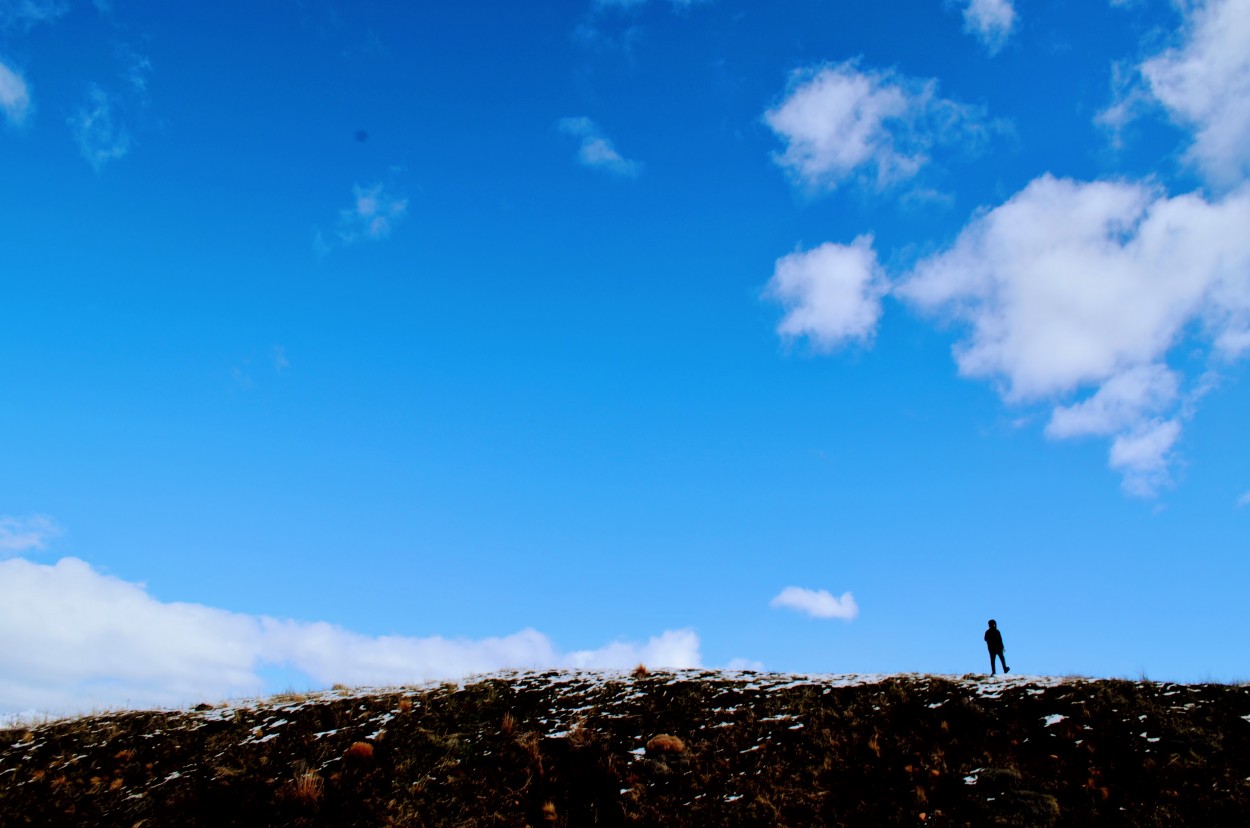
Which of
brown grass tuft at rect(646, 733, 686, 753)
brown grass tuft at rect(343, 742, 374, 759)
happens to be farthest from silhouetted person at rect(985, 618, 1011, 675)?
brown grass tuft at rect(343, 742, 374, 759)

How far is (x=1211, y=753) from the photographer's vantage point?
13766 millimetres

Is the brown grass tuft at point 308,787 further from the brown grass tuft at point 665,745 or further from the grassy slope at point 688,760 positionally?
the brown grass tuft at point 665,745

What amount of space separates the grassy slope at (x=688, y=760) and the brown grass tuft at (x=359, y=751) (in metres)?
0.04

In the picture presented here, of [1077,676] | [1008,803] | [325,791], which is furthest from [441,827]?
[1077,676]

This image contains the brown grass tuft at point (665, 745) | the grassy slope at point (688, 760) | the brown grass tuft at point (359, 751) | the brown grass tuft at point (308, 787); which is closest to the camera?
the grassy slope at point (688, 760)

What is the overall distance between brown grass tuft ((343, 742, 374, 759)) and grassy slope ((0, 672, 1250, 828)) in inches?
1.4

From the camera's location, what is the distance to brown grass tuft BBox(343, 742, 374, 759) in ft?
57.0

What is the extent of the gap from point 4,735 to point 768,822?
22.9 m

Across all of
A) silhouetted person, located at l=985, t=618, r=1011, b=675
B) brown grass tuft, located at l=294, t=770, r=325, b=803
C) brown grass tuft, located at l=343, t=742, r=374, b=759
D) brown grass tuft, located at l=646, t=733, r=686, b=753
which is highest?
silhouetted person, located at l=985, t=618, r=1011, b=675

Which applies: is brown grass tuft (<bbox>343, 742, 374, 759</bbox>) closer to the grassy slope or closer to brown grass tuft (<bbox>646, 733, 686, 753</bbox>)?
the grassy slope

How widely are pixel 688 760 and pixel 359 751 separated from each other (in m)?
8.15

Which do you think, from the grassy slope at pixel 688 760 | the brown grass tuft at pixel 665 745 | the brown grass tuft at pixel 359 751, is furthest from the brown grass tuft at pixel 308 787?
the brown grass tuft at pixel 665 745

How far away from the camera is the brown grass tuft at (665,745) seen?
16.6 meters

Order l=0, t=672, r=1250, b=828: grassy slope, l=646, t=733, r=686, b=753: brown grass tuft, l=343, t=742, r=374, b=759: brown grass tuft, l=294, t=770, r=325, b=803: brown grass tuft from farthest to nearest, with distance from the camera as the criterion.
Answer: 1. l=343, t=742, r=374, b=759: brown grass tuft
2. l=646, t=733, r=686, b=753: brown grass tuft
3. l=294, t=770, r=325, b=803: brown grass tuft
4. l=0, t=672, r=1250, b=828: grassy slope
